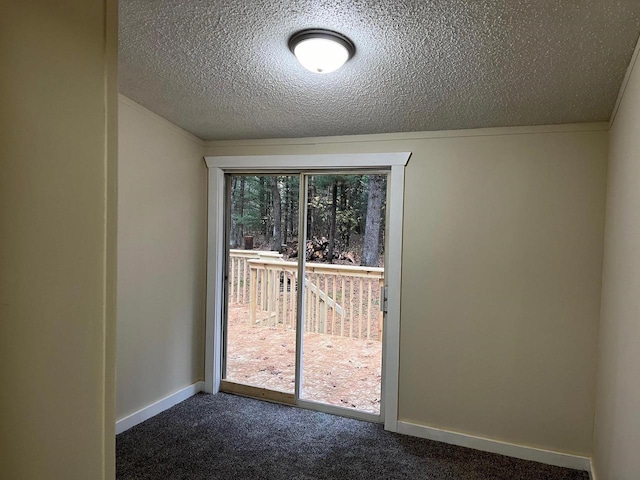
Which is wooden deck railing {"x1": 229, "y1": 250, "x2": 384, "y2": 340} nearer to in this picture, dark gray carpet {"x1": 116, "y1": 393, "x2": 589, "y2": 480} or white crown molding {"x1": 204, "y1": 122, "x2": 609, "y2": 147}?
dark gray carpet {"x1": 116, "y1": 393, "x2": 589, "y2": 480}

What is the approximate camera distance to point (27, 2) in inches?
32.2

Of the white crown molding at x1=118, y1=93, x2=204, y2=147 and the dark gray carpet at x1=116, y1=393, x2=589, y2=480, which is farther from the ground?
the white crown molding at x1=118, y1=93, x2=204, y2=147

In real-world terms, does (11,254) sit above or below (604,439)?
above

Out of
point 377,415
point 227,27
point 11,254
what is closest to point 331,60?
point 227,27

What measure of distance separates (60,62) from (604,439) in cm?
273

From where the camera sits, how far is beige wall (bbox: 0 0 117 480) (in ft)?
2.64

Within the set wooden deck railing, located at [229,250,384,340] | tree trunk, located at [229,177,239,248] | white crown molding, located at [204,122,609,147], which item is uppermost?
white crown molding, located at [204,122,609,147]

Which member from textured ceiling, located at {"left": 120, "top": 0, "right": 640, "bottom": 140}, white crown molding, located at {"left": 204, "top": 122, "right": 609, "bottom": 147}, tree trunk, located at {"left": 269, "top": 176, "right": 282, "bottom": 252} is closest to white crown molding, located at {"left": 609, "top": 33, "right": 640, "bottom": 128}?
textured ceiling, located at {"left": 120, "top": 0, "right": 640, "bottom": 140}

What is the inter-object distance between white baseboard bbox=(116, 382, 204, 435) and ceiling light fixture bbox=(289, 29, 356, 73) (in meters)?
2.56

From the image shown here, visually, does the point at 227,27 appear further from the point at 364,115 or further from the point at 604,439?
the point at 604,439

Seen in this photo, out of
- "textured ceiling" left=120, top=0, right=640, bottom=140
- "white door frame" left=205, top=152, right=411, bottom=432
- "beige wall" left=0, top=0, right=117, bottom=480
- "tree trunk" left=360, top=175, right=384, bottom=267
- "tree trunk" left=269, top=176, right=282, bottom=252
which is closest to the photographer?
"beige wall" left=0, top=0, right=117, bottom=480

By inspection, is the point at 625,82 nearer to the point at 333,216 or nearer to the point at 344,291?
the point at 333,216

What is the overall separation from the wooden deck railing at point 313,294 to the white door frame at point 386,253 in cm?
19

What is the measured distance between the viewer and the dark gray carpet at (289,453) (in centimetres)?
236
